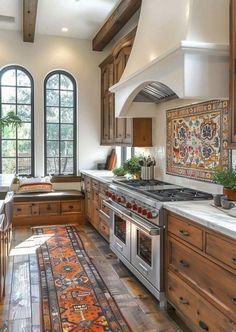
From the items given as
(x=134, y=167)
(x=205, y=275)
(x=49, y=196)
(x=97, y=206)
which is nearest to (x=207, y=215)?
(x=205, y=275)

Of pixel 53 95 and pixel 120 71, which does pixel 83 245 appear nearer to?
pixel 120 71

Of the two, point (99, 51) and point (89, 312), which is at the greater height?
point (99, 51)

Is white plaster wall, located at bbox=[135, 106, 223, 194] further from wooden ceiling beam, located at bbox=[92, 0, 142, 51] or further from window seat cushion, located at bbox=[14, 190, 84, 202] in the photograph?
window seat cushion, located at bbox=[14, 190, 84, 202]

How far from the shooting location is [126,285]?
3.36m

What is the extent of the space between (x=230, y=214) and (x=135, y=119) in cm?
253

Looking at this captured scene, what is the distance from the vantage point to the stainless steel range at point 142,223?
287 centimetres

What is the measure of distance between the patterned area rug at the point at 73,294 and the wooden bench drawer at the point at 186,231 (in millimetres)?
805

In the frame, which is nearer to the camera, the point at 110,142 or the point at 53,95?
the point at 110,142

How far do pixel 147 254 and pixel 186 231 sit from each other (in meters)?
0.77

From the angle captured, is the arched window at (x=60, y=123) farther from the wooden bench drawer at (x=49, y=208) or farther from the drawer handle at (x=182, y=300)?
the drawer handle at (x=182, y=300)

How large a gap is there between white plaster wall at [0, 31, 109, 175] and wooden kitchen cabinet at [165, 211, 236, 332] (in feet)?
13.1

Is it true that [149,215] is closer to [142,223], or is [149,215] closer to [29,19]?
[142,223]

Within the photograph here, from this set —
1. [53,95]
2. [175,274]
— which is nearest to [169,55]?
[175,274]

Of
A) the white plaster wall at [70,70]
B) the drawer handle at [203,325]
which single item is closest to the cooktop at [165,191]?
the drawer handle at [203,325]
